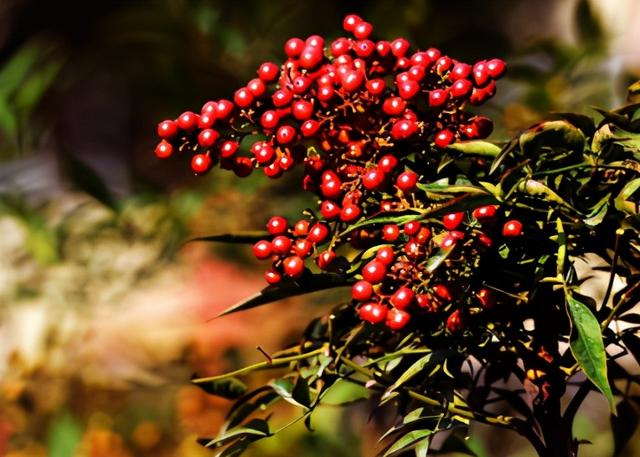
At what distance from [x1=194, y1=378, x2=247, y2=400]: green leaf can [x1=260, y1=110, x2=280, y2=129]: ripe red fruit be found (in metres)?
0.19

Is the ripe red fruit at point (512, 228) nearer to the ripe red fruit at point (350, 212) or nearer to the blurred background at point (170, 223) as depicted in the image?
the ripe red fruit at point (350, 212)

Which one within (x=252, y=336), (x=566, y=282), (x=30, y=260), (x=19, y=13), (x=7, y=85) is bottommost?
(x=252, y=336)

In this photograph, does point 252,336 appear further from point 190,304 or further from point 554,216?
point 554,216

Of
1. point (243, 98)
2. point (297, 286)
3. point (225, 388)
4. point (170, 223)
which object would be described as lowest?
point (170, 223)

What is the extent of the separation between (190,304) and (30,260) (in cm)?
84

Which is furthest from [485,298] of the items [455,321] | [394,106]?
[394,106]

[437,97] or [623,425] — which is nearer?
[437,97]

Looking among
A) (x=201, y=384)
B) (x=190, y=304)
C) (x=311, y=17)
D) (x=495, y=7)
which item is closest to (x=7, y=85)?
(x=311, y=17)

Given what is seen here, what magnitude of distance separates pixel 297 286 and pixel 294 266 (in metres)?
0.04

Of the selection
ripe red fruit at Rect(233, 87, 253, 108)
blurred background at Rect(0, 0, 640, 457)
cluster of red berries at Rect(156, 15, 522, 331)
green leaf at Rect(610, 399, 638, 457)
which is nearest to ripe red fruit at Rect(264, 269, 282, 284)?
cluster of red berries at Rect(156, 15, 522, 331)

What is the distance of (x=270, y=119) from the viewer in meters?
0.53

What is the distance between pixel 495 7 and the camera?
2.91m

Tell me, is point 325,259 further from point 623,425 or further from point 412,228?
point 623,425

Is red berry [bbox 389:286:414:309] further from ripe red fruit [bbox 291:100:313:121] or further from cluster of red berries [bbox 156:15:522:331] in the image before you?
ripe red fruit [bbox 291:100:313:121]
